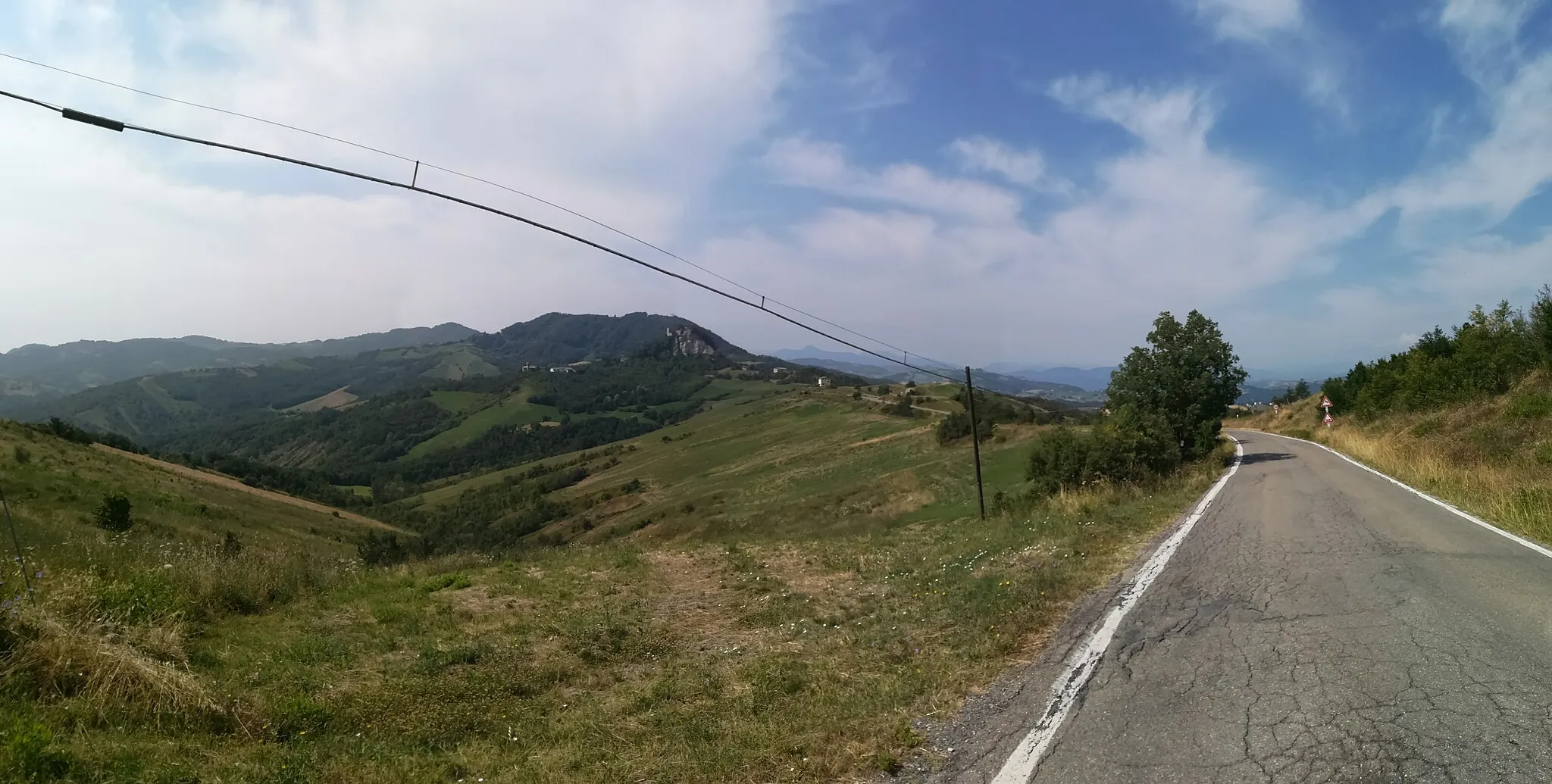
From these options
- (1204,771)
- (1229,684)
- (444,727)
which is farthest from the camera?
(444,727)

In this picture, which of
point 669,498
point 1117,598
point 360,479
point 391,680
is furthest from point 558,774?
point 360,479

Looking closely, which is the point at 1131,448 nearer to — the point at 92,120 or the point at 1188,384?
the point at 1188,384

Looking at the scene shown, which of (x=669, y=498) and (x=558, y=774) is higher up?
(x=558, y=774)

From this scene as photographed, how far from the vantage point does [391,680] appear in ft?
22.1

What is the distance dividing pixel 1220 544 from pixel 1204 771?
25.1ft

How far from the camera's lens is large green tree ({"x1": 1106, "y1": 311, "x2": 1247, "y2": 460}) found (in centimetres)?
2806

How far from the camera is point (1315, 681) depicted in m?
4.91

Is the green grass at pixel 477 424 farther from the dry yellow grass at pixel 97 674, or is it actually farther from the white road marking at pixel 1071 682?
the white road marking at pixel 1071 682

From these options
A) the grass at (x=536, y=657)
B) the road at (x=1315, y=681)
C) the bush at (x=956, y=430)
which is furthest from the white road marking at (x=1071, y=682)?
the bush at (x=956, y=430)

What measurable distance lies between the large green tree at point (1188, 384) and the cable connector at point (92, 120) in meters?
28.9

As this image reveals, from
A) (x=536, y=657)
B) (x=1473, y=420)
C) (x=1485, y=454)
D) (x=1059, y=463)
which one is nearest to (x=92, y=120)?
(x=536, y=657)

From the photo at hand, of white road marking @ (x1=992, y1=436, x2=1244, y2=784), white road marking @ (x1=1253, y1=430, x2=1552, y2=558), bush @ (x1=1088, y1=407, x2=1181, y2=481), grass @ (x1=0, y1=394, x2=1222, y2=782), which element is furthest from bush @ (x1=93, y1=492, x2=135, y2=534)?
white road marking @ (x1=1253, y1=430, x2=1552, y2=558)

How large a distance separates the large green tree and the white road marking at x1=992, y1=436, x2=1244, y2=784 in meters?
20.8

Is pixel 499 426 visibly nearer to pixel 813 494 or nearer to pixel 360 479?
pixel 360 479
